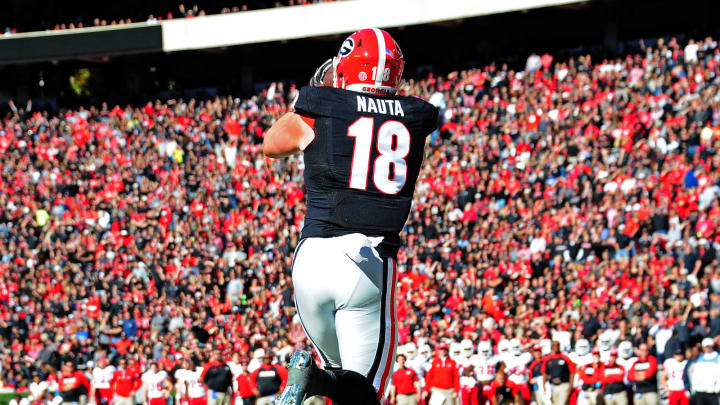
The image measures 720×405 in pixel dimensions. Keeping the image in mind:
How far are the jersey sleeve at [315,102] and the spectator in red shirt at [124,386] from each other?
13926mm

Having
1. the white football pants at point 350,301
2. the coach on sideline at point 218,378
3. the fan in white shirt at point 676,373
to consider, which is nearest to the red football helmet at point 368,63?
the white football pants at point 350,301

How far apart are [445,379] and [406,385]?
0.69 metres

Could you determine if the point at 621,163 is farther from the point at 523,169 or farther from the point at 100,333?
the point at 100,333

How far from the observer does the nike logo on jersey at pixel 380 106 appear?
4.52 meters

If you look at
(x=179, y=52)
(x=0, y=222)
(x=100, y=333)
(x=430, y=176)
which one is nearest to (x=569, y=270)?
(x=430, y=176)

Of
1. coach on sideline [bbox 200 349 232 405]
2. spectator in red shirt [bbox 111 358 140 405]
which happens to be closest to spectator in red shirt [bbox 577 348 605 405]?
coach on sideline [bbox 200 349 232 405]

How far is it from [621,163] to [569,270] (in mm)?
3073

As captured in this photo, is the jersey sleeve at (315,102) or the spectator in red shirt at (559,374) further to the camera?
the spectator in red shirt at (559,374)

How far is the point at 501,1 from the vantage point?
2831cm

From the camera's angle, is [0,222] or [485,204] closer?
[485,204]

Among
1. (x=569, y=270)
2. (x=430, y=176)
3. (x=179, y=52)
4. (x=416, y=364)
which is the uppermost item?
(x=179, y=52)

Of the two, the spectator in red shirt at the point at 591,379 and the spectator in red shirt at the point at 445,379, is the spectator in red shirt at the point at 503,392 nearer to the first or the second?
the spectator in red shirt at the point at 445,379

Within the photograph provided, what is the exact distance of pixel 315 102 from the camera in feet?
14.8

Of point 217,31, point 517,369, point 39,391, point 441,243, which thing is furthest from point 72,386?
point 217,31
